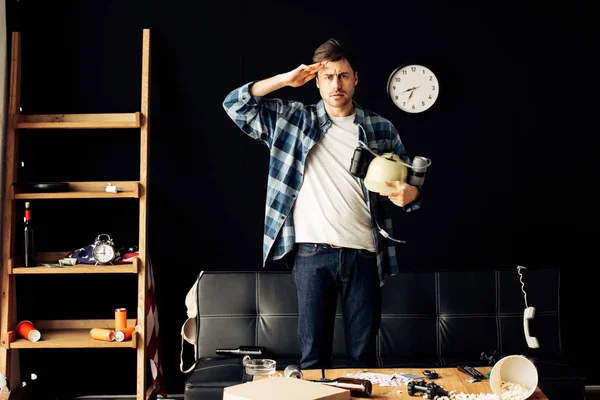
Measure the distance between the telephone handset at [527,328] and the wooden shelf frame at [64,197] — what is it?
186cm

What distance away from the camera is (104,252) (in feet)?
11.7

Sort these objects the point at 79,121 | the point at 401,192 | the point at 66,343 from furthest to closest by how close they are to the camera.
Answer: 1. the point at 79,121
2. the point at 66,343
3. the point at 401,192

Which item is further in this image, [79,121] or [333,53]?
[79,121]

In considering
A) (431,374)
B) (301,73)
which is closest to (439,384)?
(431,374)

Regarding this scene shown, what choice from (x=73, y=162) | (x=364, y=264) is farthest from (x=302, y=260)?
(x=73, y=162)

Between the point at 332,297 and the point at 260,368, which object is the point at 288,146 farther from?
the point at 260,368

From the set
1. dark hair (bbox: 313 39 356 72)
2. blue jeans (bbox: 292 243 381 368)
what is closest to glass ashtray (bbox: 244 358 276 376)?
blue jeans (bbox: 292 243 381 368)

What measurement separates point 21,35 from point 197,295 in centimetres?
168

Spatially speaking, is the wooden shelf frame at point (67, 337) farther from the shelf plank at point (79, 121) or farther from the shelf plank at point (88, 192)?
the shelf plank at point (79, 121)

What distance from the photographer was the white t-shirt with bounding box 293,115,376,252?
2521mm

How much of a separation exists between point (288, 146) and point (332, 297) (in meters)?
0.57

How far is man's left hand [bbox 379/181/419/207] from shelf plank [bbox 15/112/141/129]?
171cm

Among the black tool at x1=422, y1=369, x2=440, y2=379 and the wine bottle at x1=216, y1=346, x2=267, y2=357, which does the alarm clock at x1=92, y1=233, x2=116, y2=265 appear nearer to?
the wine bottle at x1=216, y1=346, x2=267, y2=357

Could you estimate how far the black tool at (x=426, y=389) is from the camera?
6.17ft
